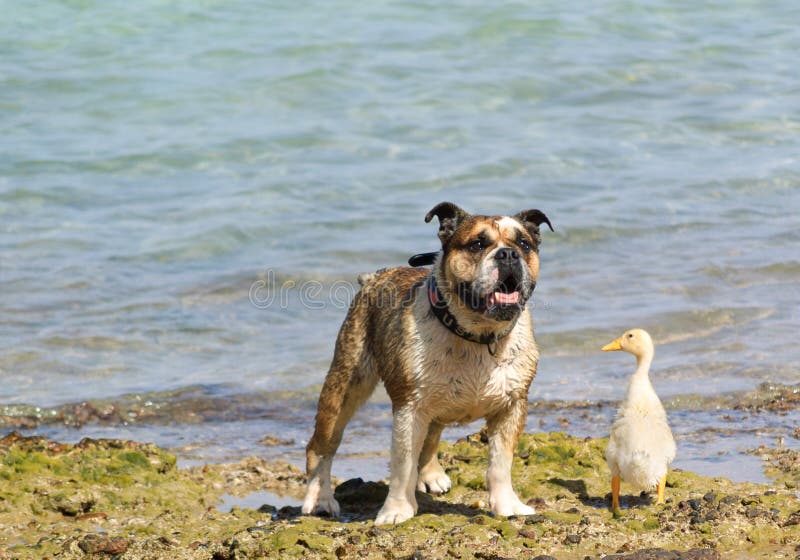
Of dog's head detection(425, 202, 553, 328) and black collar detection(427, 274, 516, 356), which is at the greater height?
dog's head detection(425, 202, 553, 328)

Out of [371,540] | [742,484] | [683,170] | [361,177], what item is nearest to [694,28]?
[683,170]

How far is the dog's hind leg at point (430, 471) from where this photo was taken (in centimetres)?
816

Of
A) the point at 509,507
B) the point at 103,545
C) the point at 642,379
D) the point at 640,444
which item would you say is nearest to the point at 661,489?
the point at 640,444

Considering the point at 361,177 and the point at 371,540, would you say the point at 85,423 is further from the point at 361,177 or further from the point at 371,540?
the point at 361,177

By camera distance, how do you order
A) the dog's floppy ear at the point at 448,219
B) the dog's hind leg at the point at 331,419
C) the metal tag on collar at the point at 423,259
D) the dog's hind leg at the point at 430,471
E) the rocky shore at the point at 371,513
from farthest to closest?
the dog's hind leg at the point at 430,471
the dog's hind leg at the point at 331,419
the metal tag on collar at the point at 423,259
the dog's floppy ear at the point at 448,219
the rocky shore at the point at 371,513

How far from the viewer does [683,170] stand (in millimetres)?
18625

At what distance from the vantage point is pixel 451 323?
7109mm

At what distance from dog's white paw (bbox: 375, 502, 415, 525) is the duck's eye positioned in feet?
5.32

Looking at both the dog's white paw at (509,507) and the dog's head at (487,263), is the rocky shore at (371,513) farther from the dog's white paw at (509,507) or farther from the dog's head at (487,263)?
the dog's head at (487,263)

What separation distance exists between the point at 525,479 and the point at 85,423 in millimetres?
4590

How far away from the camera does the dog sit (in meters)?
6.87

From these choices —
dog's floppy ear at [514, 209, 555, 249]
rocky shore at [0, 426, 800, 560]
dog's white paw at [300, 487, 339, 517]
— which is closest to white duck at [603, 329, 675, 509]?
rocky shore at [0, 426, 800, 560]

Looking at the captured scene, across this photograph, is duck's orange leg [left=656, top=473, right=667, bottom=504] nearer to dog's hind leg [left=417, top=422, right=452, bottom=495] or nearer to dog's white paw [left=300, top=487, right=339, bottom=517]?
dog's hind leg [left=417, top=422, right=452, bottom=495]

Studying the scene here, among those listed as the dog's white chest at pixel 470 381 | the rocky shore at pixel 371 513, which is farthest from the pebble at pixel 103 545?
the dog's white chest at pixel 470 381
